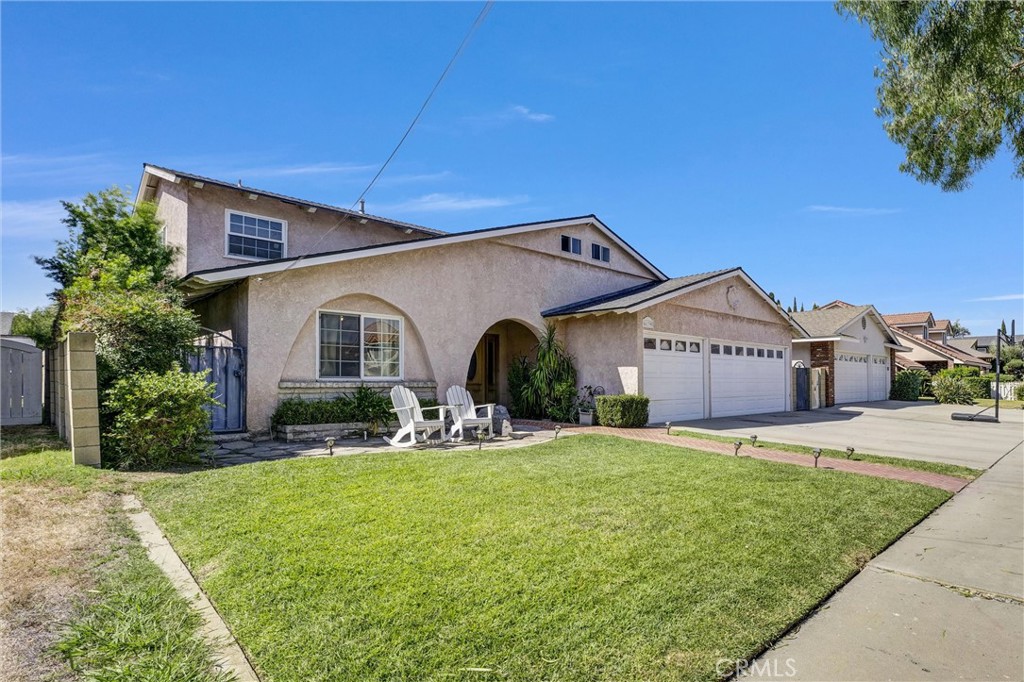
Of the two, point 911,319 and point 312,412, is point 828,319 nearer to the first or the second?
point 312,412

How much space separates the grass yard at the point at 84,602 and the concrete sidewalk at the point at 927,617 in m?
3.29

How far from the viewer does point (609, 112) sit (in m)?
10.5

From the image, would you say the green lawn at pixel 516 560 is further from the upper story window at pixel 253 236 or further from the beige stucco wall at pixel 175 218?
the beige stucco wall at pixel 175 218

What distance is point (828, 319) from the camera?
78.0 ft

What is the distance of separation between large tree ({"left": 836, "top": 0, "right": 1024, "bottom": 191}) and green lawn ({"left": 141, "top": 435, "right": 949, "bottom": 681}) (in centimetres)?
444

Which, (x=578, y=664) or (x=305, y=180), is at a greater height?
(x=305, y=180)

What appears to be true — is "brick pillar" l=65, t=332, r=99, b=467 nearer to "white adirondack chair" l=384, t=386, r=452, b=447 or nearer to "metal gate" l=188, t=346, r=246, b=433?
"metal gate" l=188, t=346, r=246, b=433

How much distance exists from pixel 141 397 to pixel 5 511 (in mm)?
2354

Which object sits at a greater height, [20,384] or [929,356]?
[929,356]

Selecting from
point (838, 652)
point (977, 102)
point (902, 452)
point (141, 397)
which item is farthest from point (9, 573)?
point (902, 452)

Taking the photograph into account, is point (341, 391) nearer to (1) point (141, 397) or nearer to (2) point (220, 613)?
(1) point (141, 397)

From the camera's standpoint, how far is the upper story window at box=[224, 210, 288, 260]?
13.2m

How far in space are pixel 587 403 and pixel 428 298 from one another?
5305mm

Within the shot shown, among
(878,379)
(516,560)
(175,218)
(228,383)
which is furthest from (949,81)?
(878,379)
